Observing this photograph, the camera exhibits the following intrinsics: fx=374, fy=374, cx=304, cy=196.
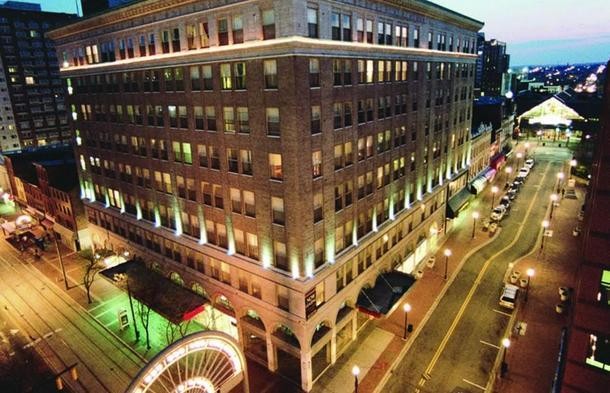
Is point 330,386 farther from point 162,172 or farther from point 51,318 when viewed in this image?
point 51,318

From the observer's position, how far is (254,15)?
26.8 meters

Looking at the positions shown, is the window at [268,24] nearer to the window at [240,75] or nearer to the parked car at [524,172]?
the window at [240,75]

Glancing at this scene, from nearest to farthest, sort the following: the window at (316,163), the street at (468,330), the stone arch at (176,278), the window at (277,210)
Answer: the window at (316,163), the window at (277,210), the street at (468,330), the stone arch at (176,278)

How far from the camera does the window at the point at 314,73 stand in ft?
89.0

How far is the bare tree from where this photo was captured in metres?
44.5

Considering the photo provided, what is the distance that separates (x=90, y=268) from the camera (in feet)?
144

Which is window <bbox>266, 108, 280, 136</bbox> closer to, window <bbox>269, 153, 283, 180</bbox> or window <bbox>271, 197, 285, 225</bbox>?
window <bbox>269, 153, 283, 180</bbox>

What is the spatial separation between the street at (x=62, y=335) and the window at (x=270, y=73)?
93.7 ft

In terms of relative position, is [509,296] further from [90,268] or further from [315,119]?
[90,268]

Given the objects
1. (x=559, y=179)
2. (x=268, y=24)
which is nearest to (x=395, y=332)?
(x=268, y=24)

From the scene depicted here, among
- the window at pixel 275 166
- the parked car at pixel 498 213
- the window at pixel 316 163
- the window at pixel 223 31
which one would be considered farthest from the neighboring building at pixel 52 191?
the parked car at pixel 498 213

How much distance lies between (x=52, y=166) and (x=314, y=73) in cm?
5387

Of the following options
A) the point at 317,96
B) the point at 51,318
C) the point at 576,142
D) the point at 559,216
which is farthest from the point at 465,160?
the point at 576,142

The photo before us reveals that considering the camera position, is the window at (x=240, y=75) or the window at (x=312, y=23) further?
the window at (x=240, y=75)
